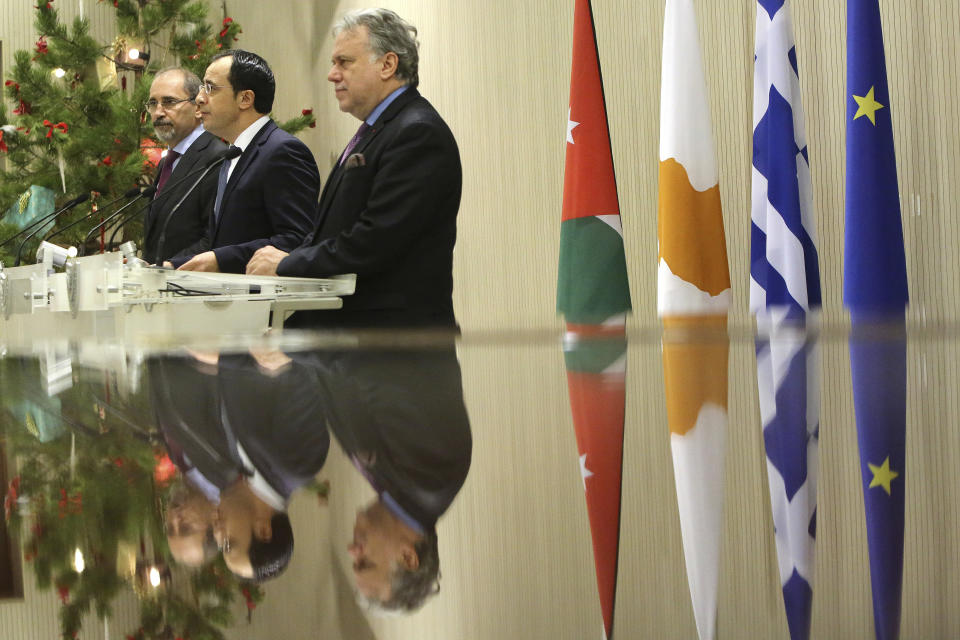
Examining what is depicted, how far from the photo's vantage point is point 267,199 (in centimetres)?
236

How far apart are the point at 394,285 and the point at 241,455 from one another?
1614mm

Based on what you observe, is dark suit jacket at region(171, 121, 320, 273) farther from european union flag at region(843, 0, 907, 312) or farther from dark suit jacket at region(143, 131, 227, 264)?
european union flag at region(843, 0, 907, 312)

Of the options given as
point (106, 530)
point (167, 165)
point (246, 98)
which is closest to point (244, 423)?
point (106, 530)

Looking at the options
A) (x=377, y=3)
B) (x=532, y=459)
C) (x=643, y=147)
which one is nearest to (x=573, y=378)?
(x=532, y=459)

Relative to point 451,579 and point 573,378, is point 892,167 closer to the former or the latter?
point 573,378

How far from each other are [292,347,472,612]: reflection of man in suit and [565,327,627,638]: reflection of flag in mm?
34

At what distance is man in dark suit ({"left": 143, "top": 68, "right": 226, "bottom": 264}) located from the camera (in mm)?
2617

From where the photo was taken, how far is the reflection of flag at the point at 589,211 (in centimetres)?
268

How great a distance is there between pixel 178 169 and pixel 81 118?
2.15m

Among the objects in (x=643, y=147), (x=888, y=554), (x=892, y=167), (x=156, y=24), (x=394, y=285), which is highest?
(x=156, y=24)

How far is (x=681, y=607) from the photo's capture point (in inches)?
6.3

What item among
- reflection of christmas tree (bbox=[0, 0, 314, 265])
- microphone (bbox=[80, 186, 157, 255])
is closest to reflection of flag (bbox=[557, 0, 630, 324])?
microphone (bbox=[80, 186, 157, 255])

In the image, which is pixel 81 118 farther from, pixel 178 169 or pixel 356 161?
pixel 356 161

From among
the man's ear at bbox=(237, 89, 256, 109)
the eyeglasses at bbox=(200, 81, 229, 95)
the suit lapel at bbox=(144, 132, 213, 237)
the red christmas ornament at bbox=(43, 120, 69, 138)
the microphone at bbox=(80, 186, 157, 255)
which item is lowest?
the microphone at bbox=(80, 186, 157, 255)
